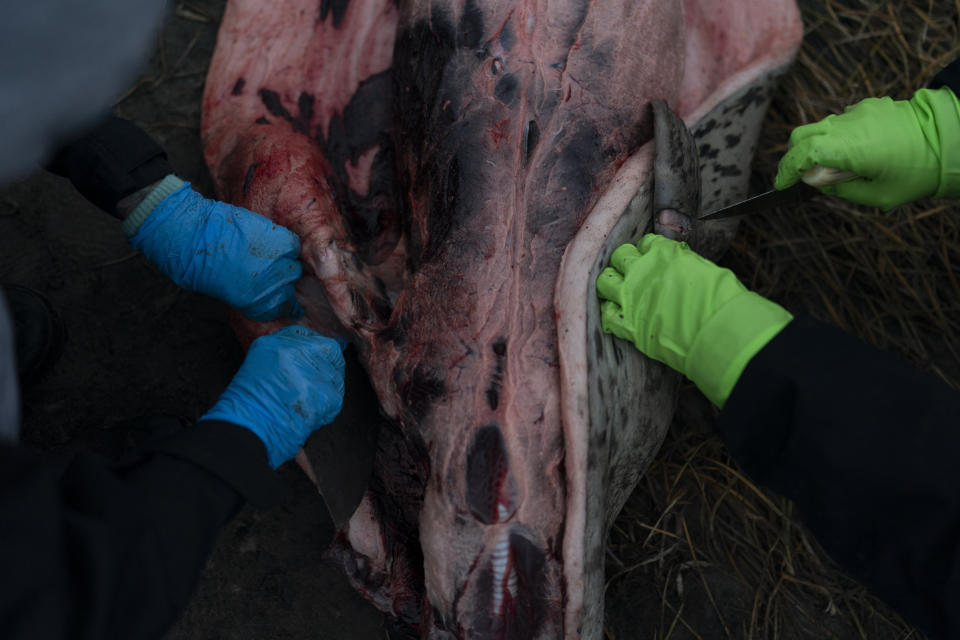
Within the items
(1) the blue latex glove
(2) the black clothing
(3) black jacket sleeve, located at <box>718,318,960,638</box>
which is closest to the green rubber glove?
(3) black jacket sleeve, located at <box>718,318,960,638</box>

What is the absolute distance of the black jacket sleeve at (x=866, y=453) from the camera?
116cm

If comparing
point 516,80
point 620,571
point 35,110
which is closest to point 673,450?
point 620,571

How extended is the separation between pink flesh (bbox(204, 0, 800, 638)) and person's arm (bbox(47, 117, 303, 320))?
0.09 meters

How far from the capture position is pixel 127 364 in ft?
7.72

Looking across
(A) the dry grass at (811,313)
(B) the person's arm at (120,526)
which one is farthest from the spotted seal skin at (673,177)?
(B) the person's arm at (120,526)

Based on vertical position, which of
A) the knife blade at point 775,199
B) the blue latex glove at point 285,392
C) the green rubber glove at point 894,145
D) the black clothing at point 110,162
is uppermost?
the green rubber glove at point 894,145

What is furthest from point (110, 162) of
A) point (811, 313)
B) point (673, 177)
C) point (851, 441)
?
point (811, 313)

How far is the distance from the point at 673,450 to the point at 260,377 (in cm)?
144

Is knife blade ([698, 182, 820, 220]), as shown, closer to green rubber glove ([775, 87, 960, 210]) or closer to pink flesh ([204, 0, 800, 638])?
green rubber glove ([775, 87, 960, 210])

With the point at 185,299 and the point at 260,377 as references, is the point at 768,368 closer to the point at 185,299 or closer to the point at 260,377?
the point at 260,377

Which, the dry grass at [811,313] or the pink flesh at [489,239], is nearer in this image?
the pink flesh at [489,239]

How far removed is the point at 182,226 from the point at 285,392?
24.3 inches

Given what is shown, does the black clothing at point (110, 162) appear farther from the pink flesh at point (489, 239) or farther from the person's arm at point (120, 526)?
the person's arm at point (120, 526)

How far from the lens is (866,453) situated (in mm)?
1188
